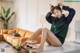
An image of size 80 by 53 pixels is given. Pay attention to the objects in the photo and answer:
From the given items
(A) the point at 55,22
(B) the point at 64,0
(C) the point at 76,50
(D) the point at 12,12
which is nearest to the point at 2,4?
(D) the point at 12,12

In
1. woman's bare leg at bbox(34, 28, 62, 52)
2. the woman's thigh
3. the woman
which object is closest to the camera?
woman's bare leg at bbox(34, 28, 62, 52)

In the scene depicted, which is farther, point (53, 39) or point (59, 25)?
point (59, 25)

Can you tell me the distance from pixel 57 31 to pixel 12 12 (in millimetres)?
4898

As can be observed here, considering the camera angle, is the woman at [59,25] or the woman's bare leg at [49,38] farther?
the woman at [59,25]

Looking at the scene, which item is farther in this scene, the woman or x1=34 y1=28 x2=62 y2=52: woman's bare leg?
the woman

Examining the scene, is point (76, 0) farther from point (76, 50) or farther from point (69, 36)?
point (76, 50)

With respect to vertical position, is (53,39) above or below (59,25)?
below

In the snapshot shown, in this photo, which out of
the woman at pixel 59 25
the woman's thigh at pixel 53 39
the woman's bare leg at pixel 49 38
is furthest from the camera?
the woman at pixel 59 25

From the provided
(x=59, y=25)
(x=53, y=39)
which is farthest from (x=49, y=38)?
(x=59, y=25)

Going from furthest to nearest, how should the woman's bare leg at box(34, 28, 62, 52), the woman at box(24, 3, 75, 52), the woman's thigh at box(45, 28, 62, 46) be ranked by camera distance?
1. the woman at box(24, 3, 75, 52)
2. the woman's thigh at box(45, 28, 62, 46)
3. the woman's bare leg at box(34, 28, 62, 52)

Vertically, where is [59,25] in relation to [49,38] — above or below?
above

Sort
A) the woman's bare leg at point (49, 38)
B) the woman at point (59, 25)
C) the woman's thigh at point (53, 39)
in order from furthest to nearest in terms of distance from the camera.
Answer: the woman at point (59, 25) → the woman's thigh at point (53, 39) → the woman's bare leg at point (49, 38)

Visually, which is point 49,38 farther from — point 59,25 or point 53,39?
point 59,25

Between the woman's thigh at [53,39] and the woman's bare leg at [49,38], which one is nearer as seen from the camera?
the woman's bare leg at [49,38]
